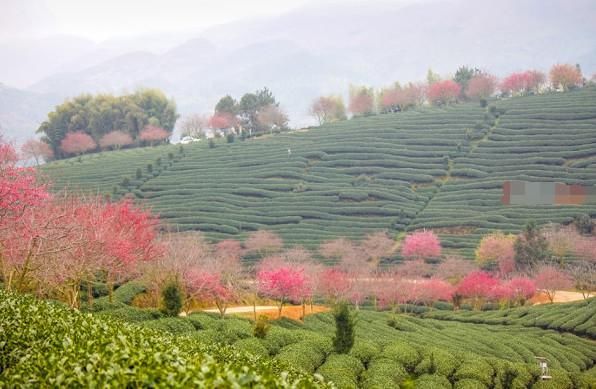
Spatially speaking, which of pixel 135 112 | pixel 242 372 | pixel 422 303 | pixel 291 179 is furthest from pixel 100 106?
pixel 242 372

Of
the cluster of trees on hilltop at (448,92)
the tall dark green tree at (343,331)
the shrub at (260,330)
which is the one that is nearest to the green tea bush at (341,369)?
the tall dark green tree at (343,331)

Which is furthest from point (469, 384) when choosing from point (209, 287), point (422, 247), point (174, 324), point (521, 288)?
point (422, 247)

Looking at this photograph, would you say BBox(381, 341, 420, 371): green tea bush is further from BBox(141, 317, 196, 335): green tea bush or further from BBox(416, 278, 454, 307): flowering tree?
BBox(416, 278, 454, 307): flowering tree

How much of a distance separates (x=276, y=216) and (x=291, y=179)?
11.1 m

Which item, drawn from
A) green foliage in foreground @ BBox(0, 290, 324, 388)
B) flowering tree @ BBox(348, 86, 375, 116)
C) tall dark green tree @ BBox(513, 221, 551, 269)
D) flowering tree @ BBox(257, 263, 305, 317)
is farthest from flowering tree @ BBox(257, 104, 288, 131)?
green foliage in foreground @ BBox(0, 290, 324, 388)

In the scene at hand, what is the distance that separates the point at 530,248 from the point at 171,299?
37670 mm

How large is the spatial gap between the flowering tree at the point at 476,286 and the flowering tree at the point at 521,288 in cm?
128

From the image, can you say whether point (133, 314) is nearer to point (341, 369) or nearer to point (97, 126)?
point (341, 369)

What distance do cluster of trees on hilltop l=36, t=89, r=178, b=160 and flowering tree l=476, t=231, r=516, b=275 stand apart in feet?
234

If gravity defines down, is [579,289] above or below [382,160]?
below

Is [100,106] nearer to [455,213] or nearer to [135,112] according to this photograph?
[135,112]

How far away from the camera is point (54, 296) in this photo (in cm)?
3003

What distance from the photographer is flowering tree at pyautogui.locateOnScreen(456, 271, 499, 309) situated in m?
48.7

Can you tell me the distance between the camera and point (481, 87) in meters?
118
